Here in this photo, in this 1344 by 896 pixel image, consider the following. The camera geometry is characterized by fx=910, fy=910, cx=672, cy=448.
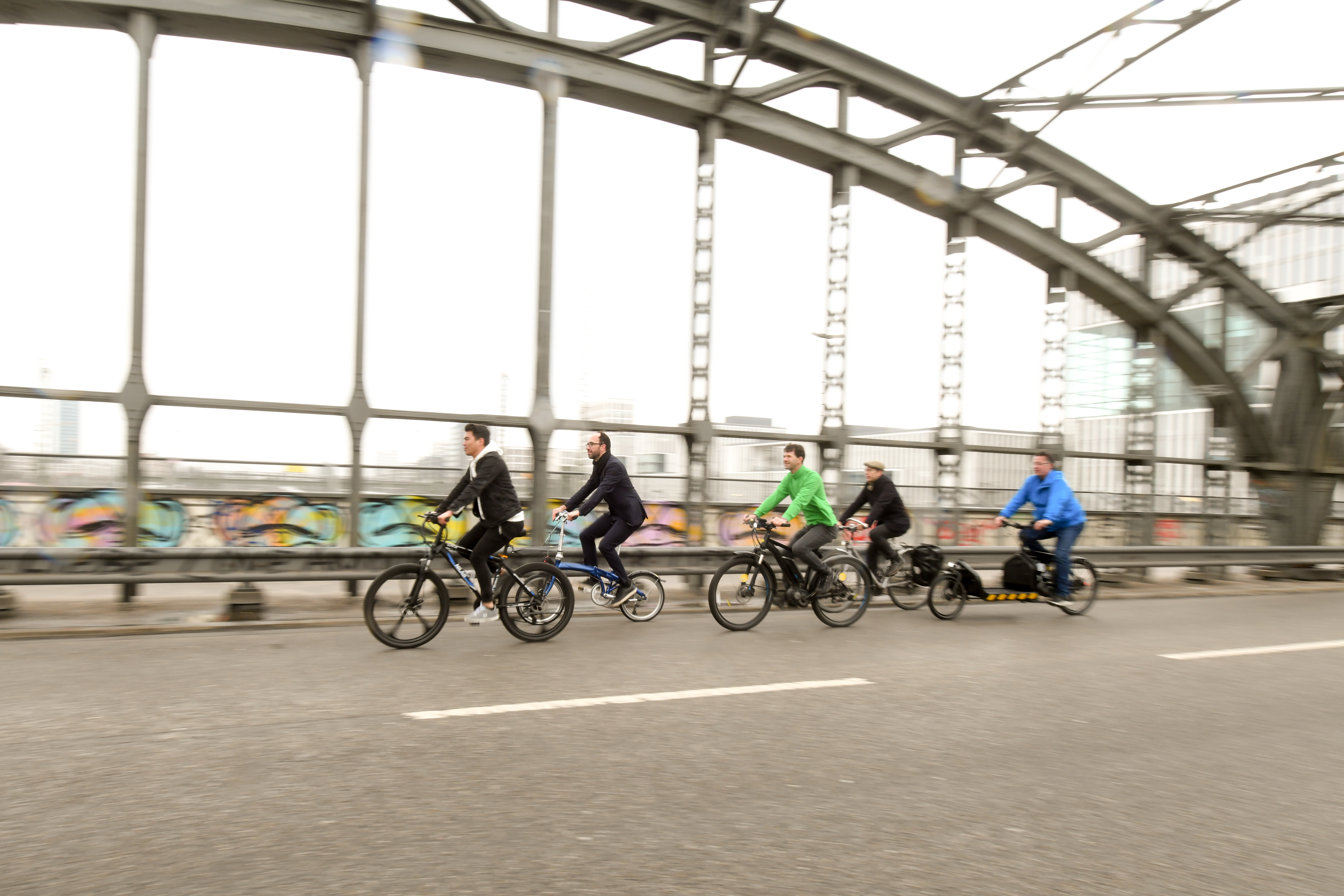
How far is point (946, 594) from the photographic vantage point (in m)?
10.2

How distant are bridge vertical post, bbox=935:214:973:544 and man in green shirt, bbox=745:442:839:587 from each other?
630 centimetres

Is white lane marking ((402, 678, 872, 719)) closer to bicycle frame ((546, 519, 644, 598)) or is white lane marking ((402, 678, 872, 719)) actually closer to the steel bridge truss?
bicycle frame ((546, 519, 644, 598))

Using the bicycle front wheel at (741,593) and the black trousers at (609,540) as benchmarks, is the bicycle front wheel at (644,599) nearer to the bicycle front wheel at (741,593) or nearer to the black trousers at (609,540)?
the black trousers at (609,540)

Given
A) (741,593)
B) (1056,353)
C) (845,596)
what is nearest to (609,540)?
(741,593)

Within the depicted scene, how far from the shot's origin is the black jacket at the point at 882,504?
35.4 feet

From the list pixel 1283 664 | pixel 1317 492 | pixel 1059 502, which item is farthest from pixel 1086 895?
pixel 1317 492

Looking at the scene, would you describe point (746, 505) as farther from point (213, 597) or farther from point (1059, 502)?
point (213, 597)

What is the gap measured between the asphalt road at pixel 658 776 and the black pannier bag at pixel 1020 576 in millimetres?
3138

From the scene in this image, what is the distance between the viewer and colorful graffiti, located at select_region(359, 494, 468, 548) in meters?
11.6

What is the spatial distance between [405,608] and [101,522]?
5.12 meters

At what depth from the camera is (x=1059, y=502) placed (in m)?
10.4

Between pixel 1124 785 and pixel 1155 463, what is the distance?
16089mm

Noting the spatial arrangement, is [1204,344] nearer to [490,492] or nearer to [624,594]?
[624,594]

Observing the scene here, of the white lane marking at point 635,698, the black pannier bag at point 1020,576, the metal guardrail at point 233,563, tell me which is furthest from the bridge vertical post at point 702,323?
the white lane marking at point 635,698
